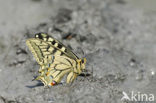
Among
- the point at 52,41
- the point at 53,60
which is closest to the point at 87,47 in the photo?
the point at 53,60

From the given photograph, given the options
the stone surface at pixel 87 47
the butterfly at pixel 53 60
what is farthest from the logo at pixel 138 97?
the butterfly at pixel 53 60

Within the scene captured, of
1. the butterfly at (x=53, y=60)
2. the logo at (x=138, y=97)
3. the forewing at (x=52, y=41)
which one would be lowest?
the logo at (x=138, y=97)

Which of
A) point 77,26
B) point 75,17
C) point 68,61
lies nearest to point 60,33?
point 77,26

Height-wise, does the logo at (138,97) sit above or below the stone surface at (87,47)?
below

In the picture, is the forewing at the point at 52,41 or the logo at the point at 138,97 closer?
the forewing at the point at 52,41

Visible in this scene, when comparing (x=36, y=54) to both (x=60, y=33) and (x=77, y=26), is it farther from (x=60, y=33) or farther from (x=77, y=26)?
(x=77, y=26)

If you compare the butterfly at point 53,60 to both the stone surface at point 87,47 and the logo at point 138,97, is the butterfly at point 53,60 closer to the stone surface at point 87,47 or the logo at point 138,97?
the stone surface at point 87,47
